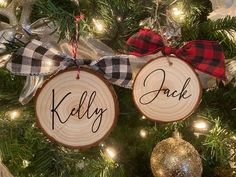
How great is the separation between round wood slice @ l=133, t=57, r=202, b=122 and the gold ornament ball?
9cm

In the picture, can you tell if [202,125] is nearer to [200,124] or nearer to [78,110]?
[200,124]

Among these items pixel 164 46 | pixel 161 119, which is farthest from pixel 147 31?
pixel 161 119

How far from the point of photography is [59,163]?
0.62 meters

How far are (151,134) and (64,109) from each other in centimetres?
23

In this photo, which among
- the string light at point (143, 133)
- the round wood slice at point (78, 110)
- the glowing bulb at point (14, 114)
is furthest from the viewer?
the string light at point (143, 133)

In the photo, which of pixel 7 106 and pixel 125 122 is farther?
pixel 125 122

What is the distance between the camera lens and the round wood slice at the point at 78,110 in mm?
565

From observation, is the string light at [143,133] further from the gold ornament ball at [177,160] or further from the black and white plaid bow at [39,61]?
the black and white plaid bow at [39,61]

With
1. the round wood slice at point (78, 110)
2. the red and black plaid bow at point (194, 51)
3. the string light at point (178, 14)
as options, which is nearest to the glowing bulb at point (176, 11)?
the string light at point (178, 14)

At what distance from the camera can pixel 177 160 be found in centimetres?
66

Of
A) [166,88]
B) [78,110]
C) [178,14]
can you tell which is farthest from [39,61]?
[178,14]

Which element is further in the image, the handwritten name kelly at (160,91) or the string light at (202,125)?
the string light at (202,125)

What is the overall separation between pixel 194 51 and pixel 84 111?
0.65 ft

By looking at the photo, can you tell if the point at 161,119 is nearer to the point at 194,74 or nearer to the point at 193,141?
the point at 194,74
